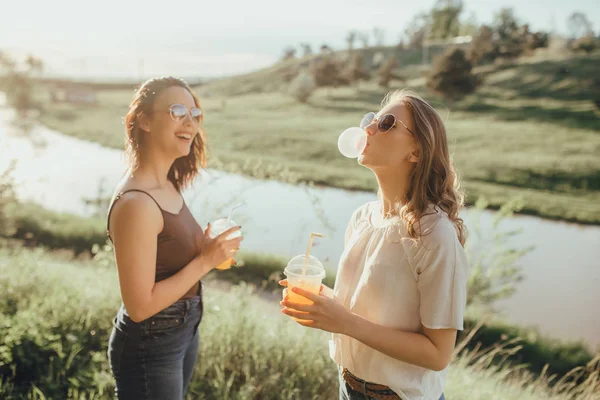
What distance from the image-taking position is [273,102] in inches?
1651

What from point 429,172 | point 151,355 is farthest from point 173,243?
point 429,172

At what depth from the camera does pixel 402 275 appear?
4.73 feet

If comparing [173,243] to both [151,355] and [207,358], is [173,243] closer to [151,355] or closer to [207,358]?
[151,355]

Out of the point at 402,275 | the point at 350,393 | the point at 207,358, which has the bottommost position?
the point at 207,358

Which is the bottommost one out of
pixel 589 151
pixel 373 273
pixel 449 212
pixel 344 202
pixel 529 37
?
pixel 344 202

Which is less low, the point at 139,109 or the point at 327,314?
the point at 139,109

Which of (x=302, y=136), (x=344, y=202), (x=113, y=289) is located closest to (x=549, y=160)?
(x=344, y=202)

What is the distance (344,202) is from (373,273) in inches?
600

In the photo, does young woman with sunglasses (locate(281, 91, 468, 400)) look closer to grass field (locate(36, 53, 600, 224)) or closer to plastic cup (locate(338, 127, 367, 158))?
plastic cup (locate(338, 127, 367, 158))

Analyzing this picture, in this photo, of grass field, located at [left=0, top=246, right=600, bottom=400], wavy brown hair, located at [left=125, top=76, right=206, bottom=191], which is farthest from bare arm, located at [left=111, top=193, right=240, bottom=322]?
grass field, located at [left=0, top=246, right=600, bottom=400]

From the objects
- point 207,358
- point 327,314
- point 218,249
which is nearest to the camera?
point 327,314

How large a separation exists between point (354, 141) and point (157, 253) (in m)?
0.88

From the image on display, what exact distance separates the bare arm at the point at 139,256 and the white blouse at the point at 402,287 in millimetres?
686

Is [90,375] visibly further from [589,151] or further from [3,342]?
[589,151]
